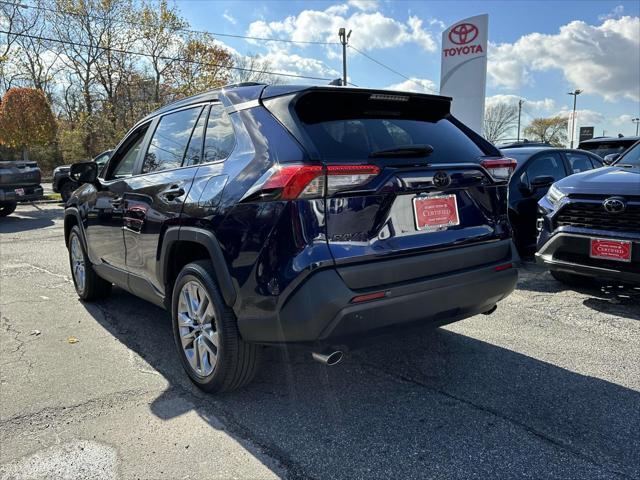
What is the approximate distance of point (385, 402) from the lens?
2932 millimetres

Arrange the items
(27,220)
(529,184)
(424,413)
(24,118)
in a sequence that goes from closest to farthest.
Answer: (424,413) < (529,184) < (27,220) < (24,118)

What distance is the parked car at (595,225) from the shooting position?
420 cm

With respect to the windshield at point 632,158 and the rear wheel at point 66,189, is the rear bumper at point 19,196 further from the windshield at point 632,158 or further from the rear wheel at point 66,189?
the windshield at point 632,158

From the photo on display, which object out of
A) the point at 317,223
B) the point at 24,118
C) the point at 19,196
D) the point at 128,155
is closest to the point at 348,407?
the point at 317,223

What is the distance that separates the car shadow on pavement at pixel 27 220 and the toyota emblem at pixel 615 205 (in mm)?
11533

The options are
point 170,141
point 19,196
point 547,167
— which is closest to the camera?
point 170,141

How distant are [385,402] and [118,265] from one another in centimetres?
252

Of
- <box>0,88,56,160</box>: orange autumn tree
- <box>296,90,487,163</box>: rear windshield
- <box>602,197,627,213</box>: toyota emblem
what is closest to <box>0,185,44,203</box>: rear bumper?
Result: <box>0,88,56,160</box>: orange autumn tree

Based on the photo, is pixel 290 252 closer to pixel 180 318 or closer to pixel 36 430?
pixel 180 318

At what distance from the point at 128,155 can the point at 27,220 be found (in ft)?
35.5

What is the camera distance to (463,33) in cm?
1436

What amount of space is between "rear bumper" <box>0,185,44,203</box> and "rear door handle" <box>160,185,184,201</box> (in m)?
11.7

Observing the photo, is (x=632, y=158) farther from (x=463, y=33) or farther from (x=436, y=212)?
(x=463, y=33)

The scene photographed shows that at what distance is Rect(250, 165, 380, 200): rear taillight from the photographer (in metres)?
2.37
